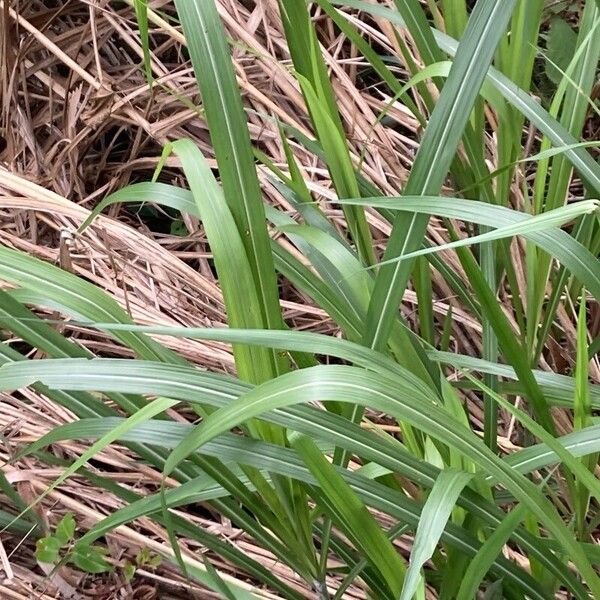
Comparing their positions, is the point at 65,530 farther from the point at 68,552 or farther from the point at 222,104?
the point at 222,104

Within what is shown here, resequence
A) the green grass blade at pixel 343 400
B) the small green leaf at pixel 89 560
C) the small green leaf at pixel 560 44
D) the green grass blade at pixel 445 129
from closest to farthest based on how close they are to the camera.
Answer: the green grass blade at pixel 343 400 → the green grass blade at pixel 445 129 → the small green leaf at pixel 89 560 → the small green leaf at pixel 560 44

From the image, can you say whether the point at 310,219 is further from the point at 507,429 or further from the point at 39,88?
the point at 39,88

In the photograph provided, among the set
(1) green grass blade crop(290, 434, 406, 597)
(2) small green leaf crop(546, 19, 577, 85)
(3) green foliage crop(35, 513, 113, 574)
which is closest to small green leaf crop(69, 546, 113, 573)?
(3) green foliage crop(35, 513, 113, 574)

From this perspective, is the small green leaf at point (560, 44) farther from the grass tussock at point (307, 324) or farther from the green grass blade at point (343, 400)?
the green grass blade at point (343, 400)

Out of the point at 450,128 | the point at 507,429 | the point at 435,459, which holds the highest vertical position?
the point at 450,128

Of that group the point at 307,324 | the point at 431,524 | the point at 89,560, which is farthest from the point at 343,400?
the point at 307,324

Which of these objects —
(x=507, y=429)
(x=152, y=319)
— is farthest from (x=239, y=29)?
(x=507, y=429)

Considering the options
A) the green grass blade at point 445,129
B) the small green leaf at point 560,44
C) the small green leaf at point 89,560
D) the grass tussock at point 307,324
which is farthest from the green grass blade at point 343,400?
the small green leaf at point 560,44
